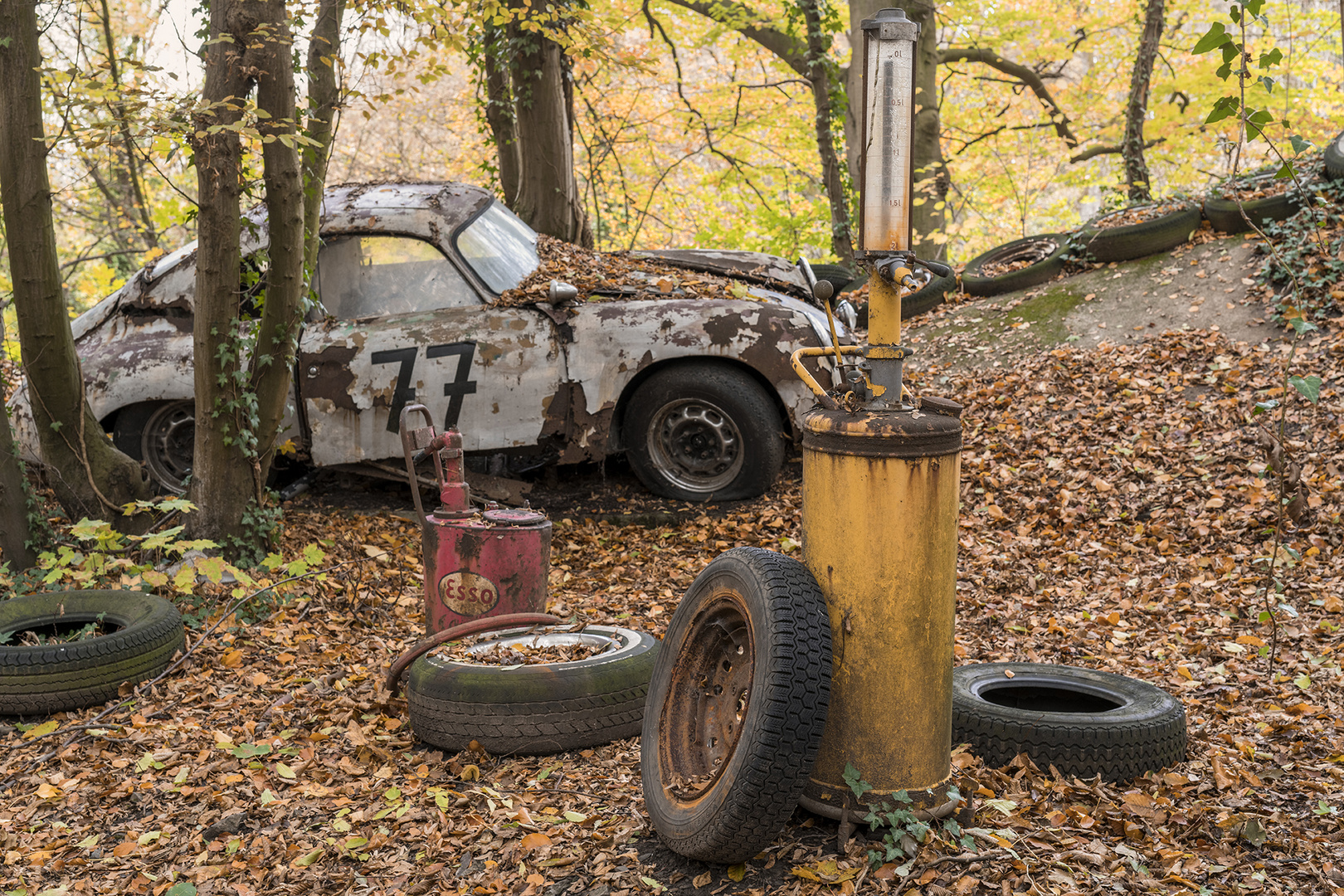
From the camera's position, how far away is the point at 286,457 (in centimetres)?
669

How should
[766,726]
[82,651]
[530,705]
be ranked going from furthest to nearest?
[82,651], [530,705], [766,726]

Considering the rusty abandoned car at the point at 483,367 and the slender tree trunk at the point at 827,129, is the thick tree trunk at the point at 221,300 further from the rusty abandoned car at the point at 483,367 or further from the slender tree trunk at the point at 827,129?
the slender tree trunk at the point at 827,129

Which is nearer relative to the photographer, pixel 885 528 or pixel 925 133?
pixel 885 528

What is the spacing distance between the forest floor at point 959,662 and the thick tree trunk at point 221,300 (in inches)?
22.1

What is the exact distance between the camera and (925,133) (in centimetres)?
1396

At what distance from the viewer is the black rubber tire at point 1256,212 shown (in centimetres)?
852

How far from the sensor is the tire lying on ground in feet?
28.5

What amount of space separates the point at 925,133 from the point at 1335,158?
593 centimetres

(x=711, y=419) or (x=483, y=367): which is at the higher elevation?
(x=483, y=367)

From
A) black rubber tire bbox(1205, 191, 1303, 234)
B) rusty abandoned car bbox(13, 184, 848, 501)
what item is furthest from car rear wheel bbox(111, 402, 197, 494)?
black rubber tire bbox(1205, 191, 1303, 234)

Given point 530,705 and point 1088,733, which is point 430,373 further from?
point 1088,733

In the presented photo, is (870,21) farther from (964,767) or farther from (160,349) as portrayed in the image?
(160,349)

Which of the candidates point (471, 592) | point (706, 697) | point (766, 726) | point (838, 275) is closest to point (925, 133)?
point (838, 275)

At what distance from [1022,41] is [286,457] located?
15.1 meters
